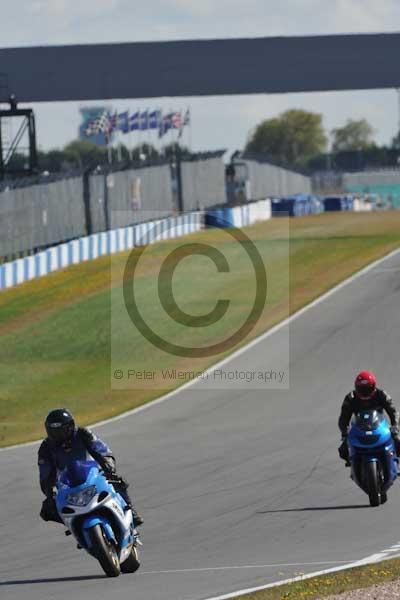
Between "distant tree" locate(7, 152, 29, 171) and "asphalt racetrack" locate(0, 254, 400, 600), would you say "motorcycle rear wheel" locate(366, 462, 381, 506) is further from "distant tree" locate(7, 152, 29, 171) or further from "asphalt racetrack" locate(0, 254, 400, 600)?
"distant tree" locate(7, 152, 29, 171)

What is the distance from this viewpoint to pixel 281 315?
122ft

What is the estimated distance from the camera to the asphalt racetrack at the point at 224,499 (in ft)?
40.0

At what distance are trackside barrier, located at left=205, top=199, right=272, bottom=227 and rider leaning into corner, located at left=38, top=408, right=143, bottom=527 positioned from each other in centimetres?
5347

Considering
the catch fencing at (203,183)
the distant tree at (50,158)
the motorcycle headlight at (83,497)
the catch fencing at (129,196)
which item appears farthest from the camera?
the distant tree at (50,158)

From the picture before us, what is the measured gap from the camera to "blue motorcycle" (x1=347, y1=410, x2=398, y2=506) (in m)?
15.6

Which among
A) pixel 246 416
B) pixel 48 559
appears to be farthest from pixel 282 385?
pixel 48 559

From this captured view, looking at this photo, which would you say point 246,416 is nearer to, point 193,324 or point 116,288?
point 193,324

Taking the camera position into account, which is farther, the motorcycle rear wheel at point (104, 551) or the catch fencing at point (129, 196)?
the catch fencing at point (129, 196)

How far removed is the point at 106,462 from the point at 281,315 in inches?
996

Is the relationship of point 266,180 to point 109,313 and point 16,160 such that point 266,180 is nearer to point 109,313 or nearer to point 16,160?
point 16,160

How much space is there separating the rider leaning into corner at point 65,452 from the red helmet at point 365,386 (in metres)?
4.30

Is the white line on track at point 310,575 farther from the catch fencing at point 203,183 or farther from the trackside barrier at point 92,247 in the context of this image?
the catch fencing at point 203,183

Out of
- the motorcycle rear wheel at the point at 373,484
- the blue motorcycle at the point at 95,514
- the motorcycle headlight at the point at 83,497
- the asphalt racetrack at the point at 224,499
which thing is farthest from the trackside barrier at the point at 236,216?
the motorcycle headlight at the point at 83,497

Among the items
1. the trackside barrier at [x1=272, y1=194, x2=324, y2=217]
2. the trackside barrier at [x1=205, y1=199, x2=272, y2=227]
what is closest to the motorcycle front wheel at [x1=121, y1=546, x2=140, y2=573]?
the trackside barrier at [x1=205, y1=199, x2=272, y2=227]
